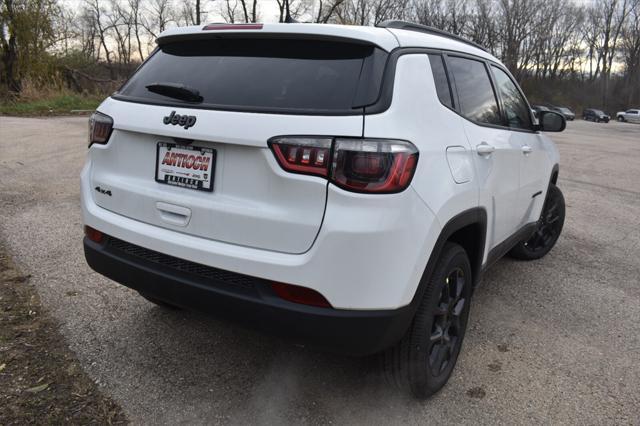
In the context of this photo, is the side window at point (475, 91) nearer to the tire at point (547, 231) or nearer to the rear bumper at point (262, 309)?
the rear bumper at point (262, 309)

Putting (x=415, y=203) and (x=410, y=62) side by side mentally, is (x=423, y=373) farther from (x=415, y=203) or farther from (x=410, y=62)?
(x=410, y=62)

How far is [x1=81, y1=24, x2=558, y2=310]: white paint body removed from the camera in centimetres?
194

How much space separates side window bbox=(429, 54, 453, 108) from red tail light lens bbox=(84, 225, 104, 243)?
1789 mm

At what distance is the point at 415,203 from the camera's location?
6.64 ft

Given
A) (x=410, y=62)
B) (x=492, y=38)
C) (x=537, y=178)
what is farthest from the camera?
(x=492, y=38)

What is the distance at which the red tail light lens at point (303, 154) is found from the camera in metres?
1.93

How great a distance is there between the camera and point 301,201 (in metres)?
1.97

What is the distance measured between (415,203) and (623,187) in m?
8.61

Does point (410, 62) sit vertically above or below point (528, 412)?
above

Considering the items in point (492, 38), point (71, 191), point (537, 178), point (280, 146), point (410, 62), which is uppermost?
point (492, 38)

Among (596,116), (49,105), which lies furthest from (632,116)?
(49,105)

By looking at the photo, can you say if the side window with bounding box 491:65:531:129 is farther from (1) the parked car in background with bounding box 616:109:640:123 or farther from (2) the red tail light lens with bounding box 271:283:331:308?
(1) the parked car in background with bounding box 616:109:640:123

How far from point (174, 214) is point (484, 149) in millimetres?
1613

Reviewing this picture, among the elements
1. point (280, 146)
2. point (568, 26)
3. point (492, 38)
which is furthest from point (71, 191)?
point (568, 26)
